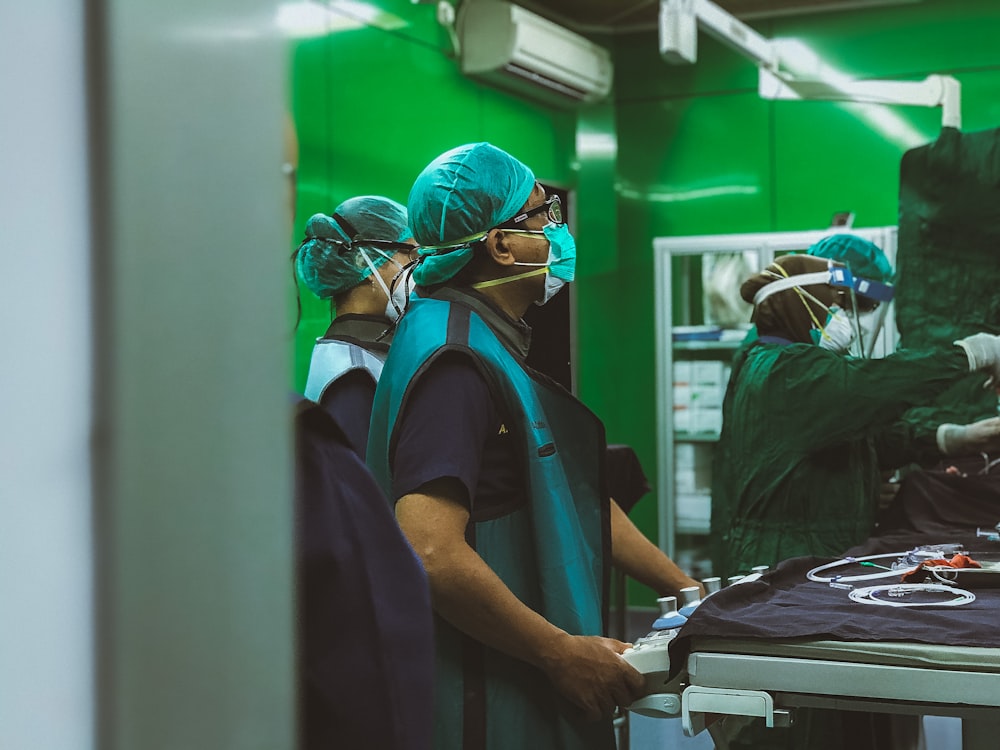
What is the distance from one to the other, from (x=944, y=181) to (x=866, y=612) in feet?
6.33

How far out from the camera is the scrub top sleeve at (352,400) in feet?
8.71

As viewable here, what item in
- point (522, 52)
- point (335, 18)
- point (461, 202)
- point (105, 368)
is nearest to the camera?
point (105, 368)

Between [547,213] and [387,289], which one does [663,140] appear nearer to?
[387,289]

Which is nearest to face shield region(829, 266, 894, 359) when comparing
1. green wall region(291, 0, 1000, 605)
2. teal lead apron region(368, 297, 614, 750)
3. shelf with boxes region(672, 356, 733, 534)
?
teal lead apron region(368, 297, 614, 750)

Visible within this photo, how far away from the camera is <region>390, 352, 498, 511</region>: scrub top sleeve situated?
5.68ft

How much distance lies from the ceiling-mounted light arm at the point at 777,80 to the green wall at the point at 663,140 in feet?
4.80

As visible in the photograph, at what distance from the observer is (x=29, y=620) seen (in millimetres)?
486

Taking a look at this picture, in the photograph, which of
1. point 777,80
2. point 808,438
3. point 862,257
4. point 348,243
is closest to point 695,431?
point 777,80

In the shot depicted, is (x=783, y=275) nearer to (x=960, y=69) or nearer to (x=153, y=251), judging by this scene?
(x=153, y=251)

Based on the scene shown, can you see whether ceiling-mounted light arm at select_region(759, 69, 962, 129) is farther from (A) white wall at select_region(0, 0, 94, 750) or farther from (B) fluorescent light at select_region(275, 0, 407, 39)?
(A) white wall at select_region(0, 0, 94, 750)

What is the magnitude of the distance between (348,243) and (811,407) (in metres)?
1.22

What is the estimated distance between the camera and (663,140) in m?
6.51

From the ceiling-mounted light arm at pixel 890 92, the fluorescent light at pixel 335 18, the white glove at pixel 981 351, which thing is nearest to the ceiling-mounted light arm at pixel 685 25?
the ceiling-mounted light arm at pixel 890 92

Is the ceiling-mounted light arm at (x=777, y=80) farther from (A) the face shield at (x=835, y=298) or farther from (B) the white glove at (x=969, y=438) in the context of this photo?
(B) the white glove at (x=969, y=438)
